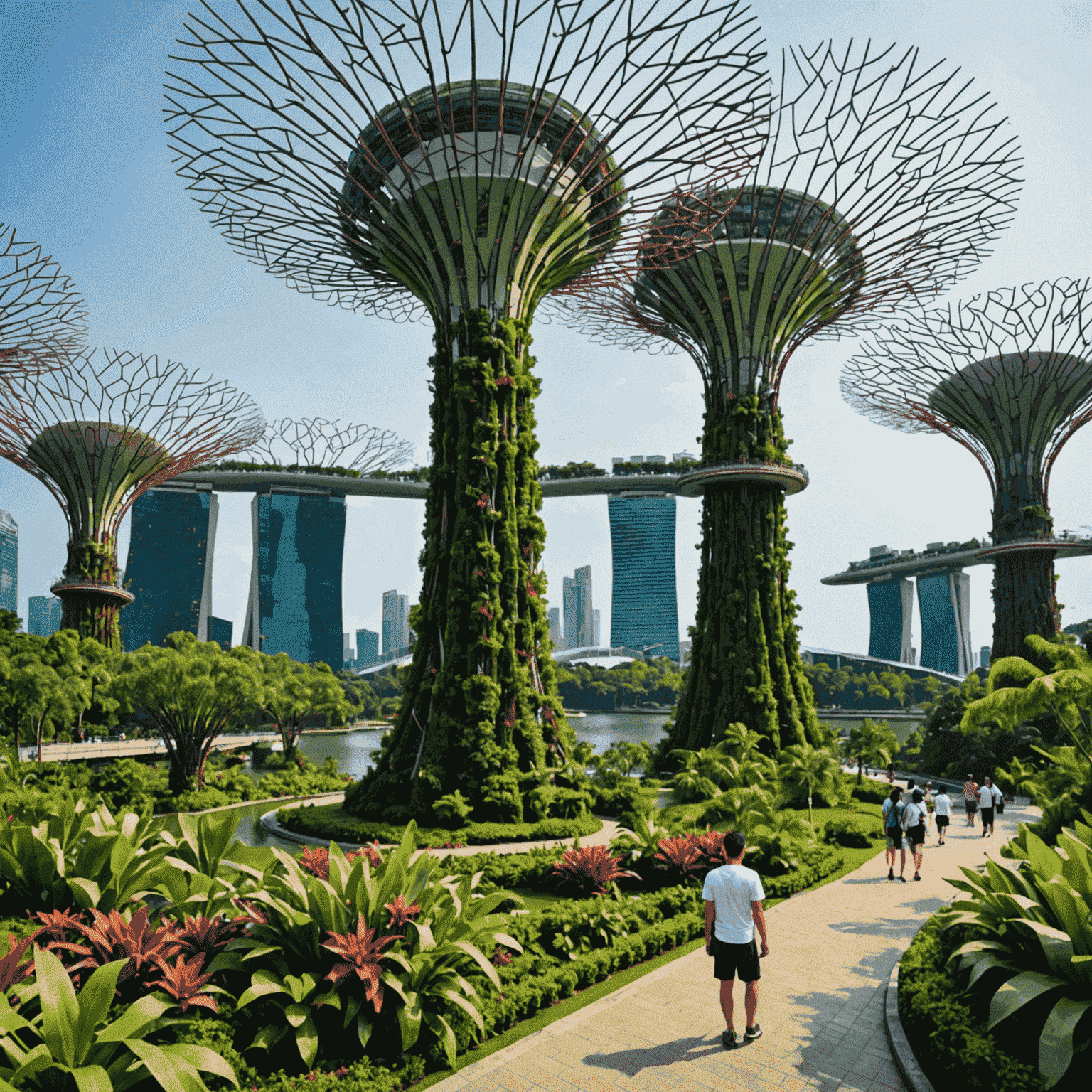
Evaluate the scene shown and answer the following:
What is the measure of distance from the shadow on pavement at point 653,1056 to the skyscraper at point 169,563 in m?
101

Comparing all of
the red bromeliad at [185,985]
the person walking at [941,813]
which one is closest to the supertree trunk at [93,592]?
the person walking at [941,813]

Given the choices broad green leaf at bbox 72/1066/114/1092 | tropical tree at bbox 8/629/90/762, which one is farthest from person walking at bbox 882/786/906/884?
tropical tree at bbox 8/629/90/762

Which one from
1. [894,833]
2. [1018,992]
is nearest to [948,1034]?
[1018,992]

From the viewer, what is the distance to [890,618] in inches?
5202

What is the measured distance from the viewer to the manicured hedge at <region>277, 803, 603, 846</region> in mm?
15859

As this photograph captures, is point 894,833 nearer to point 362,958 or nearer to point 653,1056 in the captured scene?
point 653,1056

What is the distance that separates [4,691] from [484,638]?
17.5 m

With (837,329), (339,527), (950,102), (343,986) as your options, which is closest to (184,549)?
(339,527)

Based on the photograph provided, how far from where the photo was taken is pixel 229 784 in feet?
83.5

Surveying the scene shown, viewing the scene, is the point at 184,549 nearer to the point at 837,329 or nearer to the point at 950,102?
the point at 837,329

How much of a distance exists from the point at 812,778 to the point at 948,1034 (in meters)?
14.9

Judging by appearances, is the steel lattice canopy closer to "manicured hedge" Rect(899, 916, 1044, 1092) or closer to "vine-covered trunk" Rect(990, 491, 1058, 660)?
"manicured hedge" Rect(899, 916, 1044, 1092)

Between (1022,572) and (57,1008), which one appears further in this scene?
(1022,572)

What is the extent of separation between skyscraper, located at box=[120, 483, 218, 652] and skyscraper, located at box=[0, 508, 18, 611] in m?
65.7
